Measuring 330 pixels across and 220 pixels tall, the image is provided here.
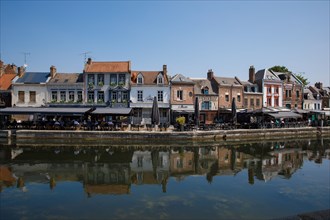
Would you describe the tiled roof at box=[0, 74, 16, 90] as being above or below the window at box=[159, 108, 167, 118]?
above

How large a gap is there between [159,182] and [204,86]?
25075mm

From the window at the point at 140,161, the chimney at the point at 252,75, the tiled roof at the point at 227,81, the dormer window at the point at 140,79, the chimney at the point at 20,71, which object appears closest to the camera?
the window at the point at 140,161

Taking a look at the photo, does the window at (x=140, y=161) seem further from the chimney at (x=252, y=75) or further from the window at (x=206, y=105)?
the chimney at (x=252, y=75)

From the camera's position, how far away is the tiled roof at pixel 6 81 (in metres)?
33.8

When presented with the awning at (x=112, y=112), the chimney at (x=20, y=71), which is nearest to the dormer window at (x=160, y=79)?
the awning at (x=112, y=112)

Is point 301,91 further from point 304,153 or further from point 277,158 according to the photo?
point 277,158

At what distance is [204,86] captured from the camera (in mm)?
36469

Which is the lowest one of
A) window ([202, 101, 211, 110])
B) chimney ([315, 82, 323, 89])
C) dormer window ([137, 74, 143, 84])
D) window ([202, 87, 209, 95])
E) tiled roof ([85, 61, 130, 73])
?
window ([202, 101, 211, 110])

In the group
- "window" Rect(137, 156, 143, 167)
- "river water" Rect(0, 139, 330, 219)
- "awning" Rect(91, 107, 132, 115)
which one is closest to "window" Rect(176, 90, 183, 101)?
"awning" Rect(91, 107, 132, 115)

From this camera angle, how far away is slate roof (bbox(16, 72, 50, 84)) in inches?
1305

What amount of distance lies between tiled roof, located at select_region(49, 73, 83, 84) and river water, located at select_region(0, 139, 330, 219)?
1261 centimetres

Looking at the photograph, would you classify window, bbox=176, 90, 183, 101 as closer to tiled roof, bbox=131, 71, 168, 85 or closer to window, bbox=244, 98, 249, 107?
tiled roof, bbox=131, 71, 168, 85

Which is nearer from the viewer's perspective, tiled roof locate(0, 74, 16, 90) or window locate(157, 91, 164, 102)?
window locate(157, 91, 164, 102)

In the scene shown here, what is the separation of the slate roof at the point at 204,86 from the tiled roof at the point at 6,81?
80.4ft
